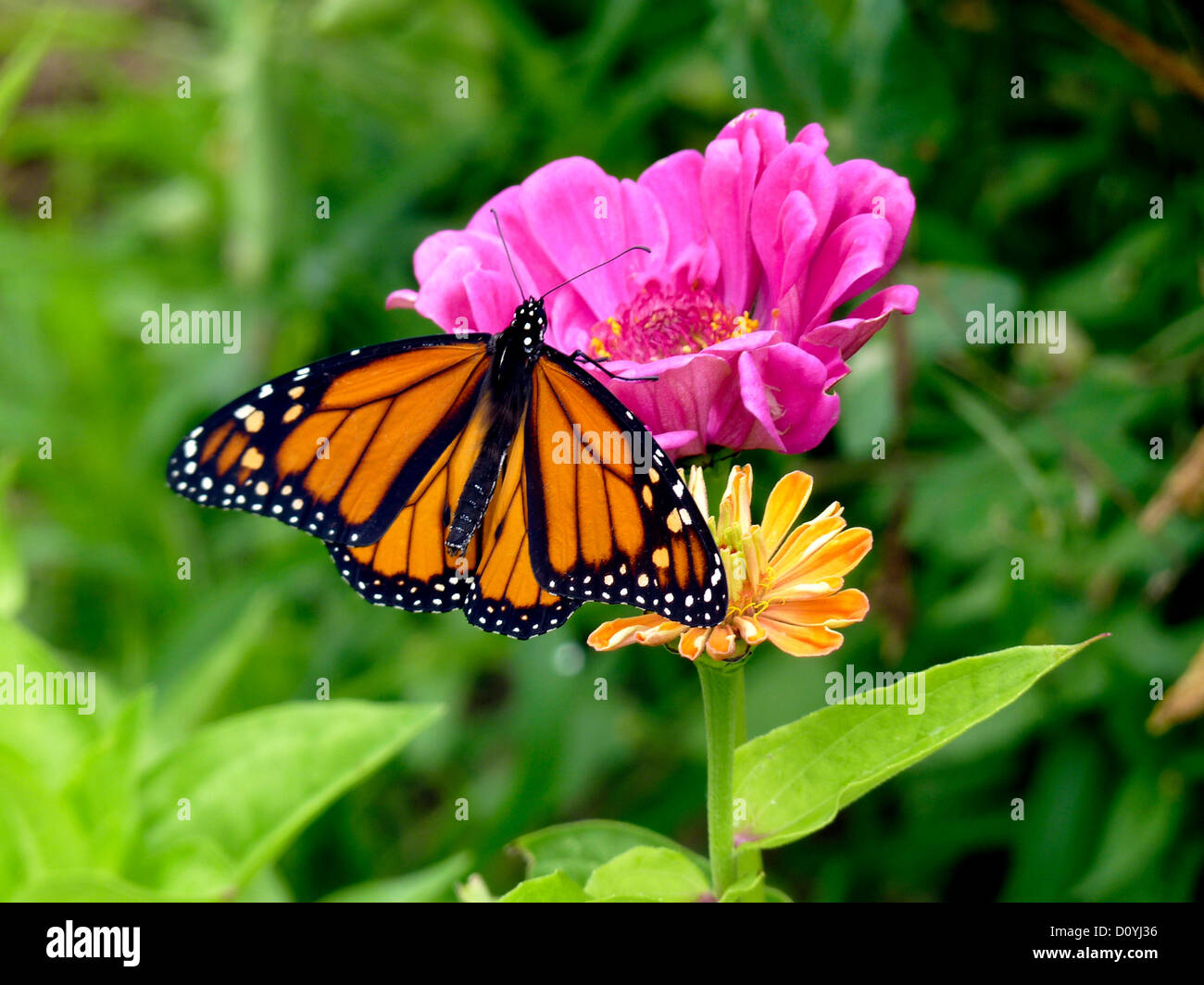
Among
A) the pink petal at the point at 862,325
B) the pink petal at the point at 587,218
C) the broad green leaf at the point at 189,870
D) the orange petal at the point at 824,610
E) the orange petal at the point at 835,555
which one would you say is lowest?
the broad green leaf at the point at 189,870

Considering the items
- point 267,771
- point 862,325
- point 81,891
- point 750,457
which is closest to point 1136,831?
point 750,457

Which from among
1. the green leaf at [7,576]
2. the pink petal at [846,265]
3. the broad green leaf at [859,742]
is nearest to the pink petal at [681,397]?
the pink petal at [846,265]

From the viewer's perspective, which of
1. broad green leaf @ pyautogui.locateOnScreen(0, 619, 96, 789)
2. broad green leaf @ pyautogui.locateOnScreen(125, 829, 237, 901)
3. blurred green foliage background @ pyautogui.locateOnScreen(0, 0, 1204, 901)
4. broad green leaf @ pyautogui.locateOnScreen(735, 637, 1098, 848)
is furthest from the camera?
blurred green foliage background @ pyautogui.locateOnScreen(0, 0, 1204, 901)

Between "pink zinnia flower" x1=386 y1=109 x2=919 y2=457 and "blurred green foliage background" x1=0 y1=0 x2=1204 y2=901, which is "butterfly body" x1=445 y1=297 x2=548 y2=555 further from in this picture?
"blurred green foliage background" x1=0 y1=0 x2=1204 y2=901

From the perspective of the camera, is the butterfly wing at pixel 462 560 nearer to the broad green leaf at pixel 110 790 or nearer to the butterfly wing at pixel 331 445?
the butterfly wing at pixel 331 445

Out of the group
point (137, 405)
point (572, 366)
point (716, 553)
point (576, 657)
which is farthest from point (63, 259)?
point (716, 553)

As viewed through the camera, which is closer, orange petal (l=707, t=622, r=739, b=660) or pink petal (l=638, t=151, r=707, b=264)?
orange petal (l=707, t=622, r=739, b=660)

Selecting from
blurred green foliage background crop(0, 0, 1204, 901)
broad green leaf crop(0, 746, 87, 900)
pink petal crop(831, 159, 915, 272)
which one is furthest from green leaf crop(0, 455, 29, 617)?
pink petal crop(831, 159, 915, 272)

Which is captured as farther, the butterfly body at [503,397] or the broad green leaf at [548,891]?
the butterfly body at [503,397]
